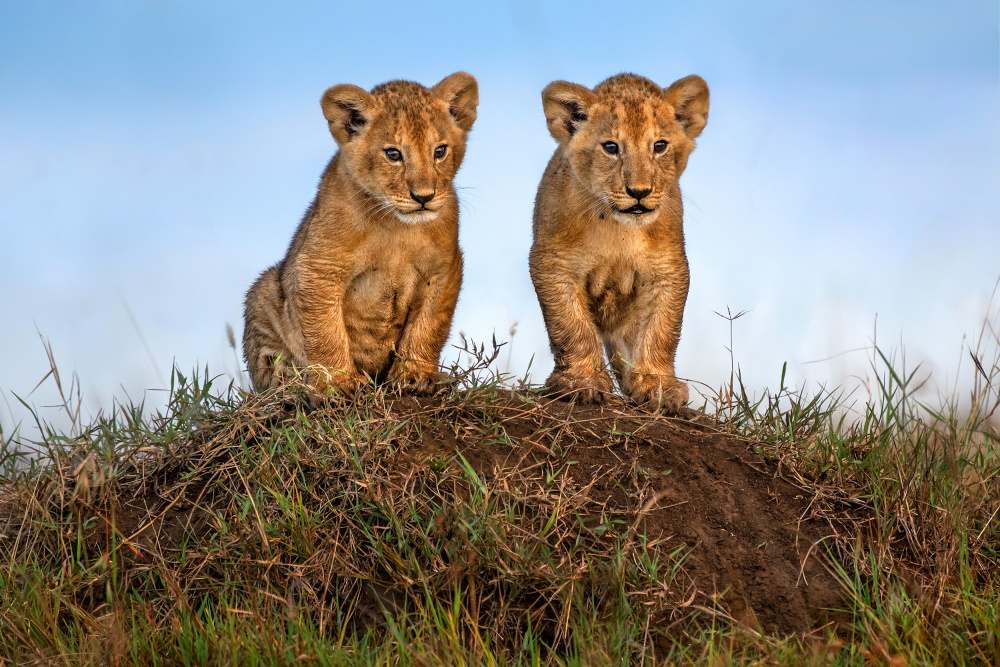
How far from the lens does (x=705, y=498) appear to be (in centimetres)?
509

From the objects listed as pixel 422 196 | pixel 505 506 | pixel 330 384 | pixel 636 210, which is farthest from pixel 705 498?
pixel 422 196

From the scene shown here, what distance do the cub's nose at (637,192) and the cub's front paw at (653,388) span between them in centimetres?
115

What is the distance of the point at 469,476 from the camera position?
15.7ft

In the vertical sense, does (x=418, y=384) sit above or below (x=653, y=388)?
above

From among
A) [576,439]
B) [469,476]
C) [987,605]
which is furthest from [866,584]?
[469,476]

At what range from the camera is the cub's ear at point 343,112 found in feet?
20.7

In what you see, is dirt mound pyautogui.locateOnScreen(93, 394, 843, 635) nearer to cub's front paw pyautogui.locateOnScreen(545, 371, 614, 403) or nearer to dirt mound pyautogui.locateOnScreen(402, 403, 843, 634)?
dirt mound pyautogui.locateOnScreen(402, 403, 843, 634)

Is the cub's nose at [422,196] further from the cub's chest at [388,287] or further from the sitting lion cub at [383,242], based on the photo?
the cub's chest at [388,287]

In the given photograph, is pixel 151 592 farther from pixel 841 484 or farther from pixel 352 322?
pixel 841 484

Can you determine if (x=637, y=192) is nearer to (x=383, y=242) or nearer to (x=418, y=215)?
(x=418, y=215)

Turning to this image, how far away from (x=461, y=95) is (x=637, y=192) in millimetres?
1330

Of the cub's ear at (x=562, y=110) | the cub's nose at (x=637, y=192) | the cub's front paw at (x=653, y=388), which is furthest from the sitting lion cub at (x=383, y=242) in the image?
the cub's front paw at (x=653, y=388)

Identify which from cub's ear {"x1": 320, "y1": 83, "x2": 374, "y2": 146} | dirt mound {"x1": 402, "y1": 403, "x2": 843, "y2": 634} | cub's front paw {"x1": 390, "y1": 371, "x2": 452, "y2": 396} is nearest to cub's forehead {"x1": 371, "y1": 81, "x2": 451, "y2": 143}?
cub's ear {"x1": 320, "y1": 83, "x2": 374, "y2": 146}

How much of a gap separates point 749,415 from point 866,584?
1.32 meters
